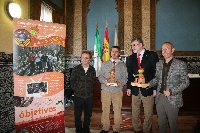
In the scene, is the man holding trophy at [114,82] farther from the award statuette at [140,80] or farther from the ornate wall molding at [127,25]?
the ornate wall molding at [127,25]

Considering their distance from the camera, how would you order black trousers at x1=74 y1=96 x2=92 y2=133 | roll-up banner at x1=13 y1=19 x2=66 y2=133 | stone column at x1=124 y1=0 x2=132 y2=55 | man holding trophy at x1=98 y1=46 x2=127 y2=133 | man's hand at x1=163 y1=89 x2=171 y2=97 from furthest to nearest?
1. stone column at x1=124 y1=0 x2=132 y2=55
2. man holding trophy at x1=98 y1=46 x2=127 y2=133
3. black trousers at x1=74 y1=96 x2=92 y2=133
4. roll-up banner at x1=13 y1=19 x2=66 y2=133
5. man's hand at x1=163 y1=89 x2=171 y2=97

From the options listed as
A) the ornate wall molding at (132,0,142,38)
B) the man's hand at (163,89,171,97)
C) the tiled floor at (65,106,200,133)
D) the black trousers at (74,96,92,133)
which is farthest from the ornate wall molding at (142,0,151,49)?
the man's hand at (163,89,171,97)

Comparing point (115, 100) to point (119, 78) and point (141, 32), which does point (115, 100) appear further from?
point (141, 32)

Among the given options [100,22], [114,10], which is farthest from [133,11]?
[100,22]

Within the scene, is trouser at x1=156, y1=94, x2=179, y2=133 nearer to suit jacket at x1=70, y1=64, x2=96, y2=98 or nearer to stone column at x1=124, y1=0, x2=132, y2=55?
suit jacket at x1=70, y1=64, x2=96, y2=98

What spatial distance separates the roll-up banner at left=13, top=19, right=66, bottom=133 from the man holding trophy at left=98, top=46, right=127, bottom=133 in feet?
2.83

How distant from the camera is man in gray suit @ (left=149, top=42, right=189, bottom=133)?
350cm

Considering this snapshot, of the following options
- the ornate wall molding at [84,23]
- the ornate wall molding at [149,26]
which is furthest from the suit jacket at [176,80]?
the ornate wall molding at [84,23]

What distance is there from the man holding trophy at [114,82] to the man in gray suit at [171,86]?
0.97 m

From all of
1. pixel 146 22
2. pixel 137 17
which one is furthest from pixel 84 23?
pixel 146 22

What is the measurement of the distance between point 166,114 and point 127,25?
5.43m

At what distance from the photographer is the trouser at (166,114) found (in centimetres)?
352

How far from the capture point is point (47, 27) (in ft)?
13.2

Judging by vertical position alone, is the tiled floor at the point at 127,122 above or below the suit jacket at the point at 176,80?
below
